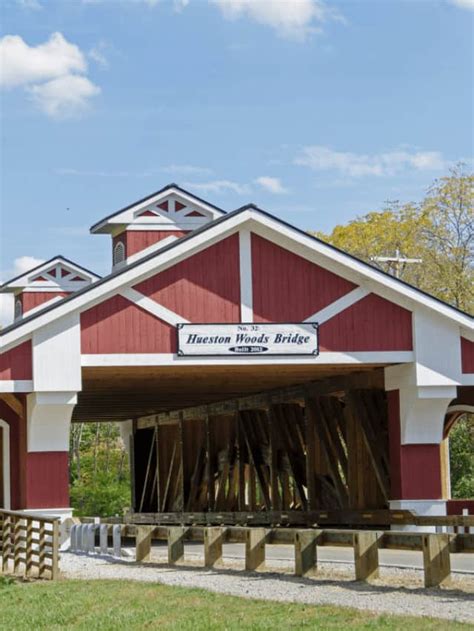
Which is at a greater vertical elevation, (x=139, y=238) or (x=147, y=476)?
(x=139, y=238)

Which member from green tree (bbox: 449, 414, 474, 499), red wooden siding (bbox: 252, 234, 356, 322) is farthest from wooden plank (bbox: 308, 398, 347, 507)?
green tree (bbox: 449, 414, 474, 499)

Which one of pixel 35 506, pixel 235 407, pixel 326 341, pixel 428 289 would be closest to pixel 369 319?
pixel 326 341

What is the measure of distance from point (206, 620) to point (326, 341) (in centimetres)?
1277

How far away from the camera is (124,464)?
75938mm

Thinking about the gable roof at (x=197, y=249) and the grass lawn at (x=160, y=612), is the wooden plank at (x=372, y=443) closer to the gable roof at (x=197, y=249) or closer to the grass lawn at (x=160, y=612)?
the gable roof at (x=197, y=249)

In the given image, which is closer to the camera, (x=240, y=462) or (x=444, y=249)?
(x=240, y=462)

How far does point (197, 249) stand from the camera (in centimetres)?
2448

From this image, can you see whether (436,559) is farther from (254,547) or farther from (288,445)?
(288,445)

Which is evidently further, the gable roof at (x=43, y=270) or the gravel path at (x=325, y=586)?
the gable roof at (x=43, y=270)

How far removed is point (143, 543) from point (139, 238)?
11.8 meters

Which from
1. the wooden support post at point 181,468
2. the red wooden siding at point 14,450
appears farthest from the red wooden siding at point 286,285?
the wooden support post at point 181,468

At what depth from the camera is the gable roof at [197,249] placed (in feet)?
76.7

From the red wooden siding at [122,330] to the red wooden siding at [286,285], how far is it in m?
1.86

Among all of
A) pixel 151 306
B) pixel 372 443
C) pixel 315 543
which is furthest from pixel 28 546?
pixel 372 443
